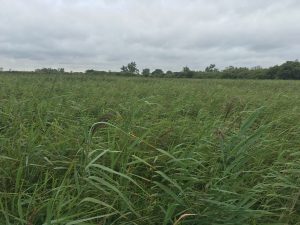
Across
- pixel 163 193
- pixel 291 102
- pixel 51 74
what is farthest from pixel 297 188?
pixel 51 74

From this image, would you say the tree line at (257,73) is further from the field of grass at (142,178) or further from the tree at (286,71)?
the field of grass at (142,178)

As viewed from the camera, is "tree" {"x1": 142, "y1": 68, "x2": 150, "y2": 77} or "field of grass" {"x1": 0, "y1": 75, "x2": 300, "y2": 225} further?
"tree" {"x1": 142, "y1": 68, "x2": 150, "y2": 77}

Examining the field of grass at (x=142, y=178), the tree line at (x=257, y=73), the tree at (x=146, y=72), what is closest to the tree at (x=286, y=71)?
the tree line at (x=257, y=73)

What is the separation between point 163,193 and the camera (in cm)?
208

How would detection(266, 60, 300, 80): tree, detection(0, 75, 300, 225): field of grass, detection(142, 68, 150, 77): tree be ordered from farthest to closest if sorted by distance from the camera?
1. detection(266, 60, 300, 80): tree
2. detection(142, 68, 150, 77): tree
3. detection(0, 75, 300, 225): field of grass

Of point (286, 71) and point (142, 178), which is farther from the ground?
point (286, 71)

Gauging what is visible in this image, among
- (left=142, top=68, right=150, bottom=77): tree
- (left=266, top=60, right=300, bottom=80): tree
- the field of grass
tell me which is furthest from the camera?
(left=266, top=60, right=300, bottom=80): tree

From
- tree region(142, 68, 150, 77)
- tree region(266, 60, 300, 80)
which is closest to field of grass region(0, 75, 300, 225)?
tree region(142, 68, 150, 77)

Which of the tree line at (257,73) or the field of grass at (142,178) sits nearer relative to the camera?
the field of grass at (142,178)

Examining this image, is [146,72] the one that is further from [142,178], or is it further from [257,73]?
[142,178]

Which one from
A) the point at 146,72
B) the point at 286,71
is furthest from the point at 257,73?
the point at 146,72

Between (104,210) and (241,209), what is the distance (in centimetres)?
75

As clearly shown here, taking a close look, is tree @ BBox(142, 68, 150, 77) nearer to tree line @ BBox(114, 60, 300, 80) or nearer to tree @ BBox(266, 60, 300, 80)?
tree line @ BBox(114, 60, 300, 80)

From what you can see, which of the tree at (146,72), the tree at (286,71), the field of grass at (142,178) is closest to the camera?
the field of grass at (142,178)
